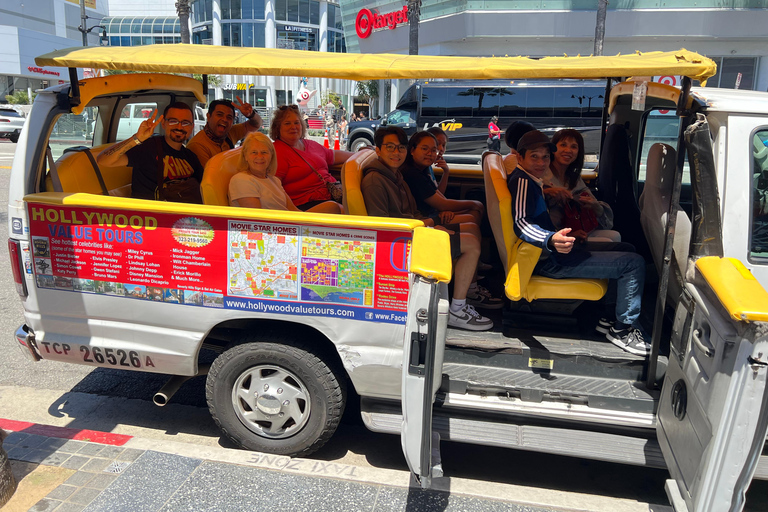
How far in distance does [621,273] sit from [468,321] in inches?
37.3

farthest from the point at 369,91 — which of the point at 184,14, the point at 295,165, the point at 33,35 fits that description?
the point at 295,165

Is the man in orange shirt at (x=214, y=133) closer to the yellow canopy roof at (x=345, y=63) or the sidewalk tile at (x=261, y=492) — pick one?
the yellow canopy roof at (x=345, y=63)

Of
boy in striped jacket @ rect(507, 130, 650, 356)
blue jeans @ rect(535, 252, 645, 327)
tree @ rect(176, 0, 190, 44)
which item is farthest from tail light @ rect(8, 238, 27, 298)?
tree @ rect(176, 0, 190, 44)

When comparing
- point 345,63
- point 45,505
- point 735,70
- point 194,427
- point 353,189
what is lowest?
point 194,427

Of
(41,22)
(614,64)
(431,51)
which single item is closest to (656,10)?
(431,51)

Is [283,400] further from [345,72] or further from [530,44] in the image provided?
[530,44]

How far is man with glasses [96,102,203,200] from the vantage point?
4320 mm

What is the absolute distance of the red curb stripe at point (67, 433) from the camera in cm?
364

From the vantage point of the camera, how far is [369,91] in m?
42.8

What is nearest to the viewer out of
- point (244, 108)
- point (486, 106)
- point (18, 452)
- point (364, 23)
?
point (18, 452)

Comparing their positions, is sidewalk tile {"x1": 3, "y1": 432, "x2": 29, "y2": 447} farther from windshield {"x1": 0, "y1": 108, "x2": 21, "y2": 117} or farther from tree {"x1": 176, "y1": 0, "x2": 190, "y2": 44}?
windshield {"x1": 0, "y1": 108, "x2": 21, "y2": 117}

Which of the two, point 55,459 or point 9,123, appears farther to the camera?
point 9,123

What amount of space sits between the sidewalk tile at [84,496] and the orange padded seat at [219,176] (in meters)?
1.75

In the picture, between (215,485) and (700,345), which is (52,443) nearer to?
(215,485)
